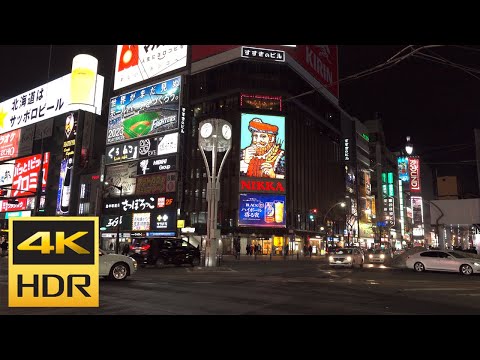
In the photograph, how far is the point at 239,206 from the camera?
66.4 m

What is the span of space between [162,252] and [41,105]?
59.4m

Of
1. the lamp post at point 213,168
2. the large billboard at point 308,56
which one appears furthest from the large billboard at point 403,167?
the lamp post at point 213,168

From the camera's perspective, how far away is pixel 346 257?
89.2 feet

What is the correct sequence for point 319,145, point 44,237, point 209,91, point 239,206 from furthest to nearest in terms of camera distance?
1. point 319,145
2. point 209,91
3. point 239,206
4. point 44,237

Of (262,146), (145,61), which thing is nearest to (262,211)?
(262,146)

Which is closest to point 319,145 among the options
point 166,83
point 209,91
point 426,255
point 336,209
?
point 336,209

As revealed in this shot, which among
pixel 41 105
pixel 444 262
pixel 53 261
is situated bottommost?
pixel 444 262

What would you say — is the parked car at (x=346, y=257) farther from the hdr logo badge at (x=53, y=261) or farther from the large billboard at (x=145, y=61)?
the large billboard at (x=145, y=61)

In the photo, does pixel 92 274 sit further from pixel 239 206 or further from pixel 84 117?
pixel 84 117

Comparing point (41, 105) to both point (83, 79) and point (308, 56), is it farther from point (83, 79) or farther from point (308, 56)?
point (308, 56)

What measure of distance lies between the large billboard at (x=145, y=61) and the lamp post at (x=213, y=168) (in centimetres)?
3173

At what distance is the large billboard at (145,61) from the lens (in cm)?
5959

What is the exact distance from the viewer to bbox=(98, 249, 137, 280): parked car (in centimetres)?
1614
